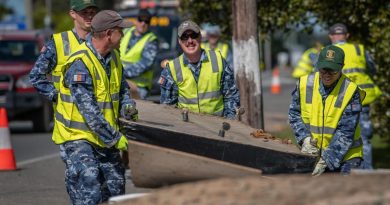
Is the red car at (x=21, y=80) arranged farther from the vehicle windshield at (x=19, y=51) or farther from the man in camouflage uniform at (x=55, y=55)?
the man in camouflage uniform at (x=55, y=55)

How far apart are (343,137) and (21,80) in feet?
42.4

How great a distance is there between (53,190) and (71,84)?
14.9 ft

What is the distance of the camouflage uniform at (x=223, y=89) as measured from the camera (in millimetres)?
9609

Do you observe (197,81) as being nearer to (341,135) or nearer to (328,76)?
(328,76)

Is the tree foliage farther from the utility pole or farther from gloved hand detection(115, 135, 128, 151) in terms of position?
gloved hand detection(115, 135, 128, 151)

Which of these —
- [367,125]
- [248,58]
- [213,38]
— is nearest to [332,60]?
[248,58]

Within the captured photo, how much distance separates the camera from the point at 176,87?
381 inches

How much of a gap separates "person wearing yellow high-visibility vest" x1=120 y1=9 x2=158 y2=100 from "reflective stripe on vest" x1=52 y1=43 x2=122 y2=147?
18.0 ft

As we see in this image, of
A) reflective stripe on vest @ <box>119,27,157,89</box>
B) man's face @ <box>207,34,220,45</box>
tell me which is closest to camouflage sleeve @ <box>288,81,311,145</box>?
reflective stripe on vest @ <box>119,27,157,89</box>

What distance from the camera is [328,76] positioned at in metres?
8.62

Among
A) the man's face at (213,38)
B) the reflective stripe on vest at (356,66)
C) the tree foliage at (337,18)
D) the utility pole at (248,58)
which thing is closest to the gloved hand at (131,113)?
the utility pole at (248,58)

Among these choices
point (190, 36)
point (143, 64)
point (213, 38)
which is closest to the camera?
point (190, 36)

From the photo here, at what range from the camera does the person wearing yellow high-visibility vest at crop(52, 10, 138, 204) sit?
770 centimetres

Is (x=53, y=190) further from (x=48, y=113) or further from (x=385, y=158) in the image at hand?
(x=48, y=113)
